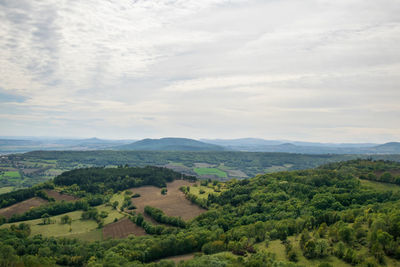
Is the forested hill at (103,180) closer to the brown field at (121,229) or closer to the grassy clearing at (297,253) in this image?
the brown field at (121,229)

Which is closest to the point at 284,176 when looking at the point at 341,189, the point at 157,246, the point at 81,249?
the point at 341,189

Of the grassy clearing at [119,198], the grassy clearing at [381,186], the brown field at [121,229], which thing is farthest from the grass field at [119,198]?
the grassy clearing at [381,186]

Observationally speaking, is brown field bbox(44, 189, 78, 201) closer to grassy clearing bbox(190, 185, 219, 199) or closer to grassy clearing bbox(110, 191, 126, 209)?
grassy clearing bbox(110, 191, 126, 209)

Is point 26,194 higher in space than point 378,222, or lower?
lower

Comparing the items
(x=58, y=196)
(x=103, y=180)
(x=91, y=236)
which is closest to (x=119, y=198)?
(x=58, y=196)

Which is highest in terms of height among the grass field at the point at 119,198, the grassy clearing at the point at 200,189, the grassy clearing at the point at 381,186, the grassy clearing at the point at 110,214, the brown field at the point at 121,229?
the grassy clearing at the point at 381,186

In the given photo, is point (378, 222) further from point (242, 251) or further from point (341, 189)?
point (341, 189)
